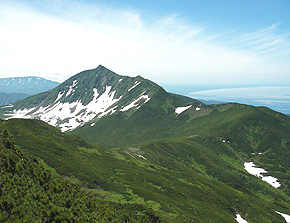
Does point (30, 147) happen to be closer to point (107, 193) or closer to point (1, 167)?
point (107, 193)

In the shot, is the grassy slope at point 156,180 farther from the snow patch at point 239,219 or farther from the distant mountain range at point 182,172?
the snow patch at point 239,219

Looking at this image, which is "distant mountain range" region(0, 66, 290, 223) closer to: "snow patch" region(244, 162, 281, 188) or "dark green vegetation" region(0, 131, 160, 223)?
"snow patch" region(244, 162, 281, 188)

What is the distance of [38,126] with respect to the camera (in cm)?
9012

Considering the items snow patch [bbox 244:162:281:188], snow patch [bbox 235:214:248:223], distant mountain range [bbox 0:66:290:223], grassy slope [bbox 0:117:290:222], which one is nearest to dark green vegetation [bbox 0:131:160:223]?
distant mountain range [bbox 0:66:290:223]

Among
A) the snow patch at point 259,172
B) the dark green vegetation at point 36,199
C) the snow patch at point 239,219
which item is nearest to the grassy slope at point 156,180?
the snow patch at point 239,219

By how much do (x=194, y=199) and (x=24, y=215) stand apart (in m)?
61.7

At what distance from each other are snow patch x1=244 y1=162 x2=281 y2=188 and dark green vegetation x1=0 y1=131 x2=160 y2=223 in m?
150

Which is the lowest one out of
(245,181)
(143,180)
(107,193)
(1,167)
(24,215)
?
(245,181)

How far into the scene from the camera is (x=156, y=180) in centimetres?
7338

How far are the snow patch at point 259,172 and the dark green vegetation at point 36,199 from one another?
494 ft

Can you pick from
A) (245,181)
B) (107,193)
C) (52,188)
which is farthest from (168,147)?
(52,188)

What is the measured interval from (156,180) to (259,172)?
410ft

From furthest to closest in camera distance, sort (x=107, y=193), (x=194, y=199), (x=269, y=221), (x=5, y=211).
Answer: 1. (x=269, y=221)
2. (x=194, y=199)
3. (x=107, y=193)
4. (x=5, y=211)

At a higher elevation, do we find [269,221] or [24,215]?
[24,215]
